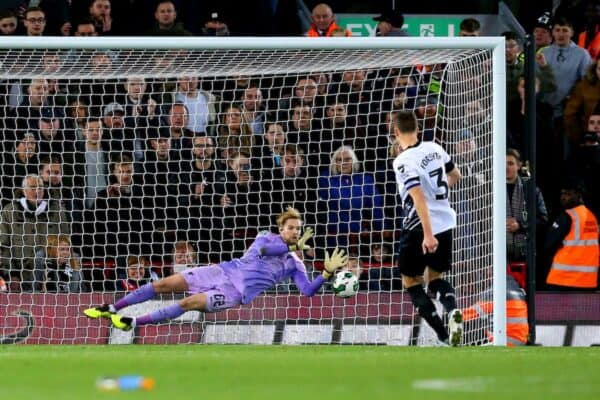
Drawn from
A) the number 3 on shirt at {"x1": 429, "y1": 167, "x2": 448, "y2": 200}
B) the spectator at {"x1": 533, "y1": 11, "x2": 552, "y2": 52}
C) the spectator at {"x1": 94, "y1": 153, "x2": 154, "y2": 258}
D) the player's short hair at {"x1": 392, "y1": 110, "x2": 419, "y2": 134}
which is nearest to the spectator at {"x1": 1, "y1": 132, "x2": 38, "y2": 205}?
the spectator at {"x1": 94, "y1": 153, "x2": 154, "y2": 258}

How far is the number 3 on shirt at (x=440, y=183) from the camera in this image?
38.7ft

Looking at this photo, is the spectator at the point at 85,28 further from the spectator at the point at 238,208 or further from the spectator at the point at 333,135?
the spectator at the point at 333,135

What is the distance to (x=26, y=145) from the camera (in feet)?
44.8

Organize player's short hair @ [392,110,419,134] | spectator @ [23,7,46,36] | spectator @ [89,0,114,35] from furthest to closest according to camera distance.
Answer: spectator @ [89,0,114,35], spectator @ [23,7,46,36], player's short hair @ [392,110,419,134]

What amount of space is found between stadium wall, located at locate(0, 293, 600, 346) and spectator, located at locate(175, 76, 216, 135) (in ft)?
5.99

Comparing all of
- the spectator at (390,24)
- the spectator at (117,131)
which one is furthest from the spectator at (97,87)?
the spectator at (390,24)

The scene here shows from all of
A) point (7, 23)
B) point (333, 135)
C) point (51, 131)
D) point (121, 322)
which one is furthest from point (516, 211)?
point (7, 23)

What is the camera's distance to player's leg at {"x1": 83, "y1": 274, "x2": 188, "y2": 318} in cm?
1233

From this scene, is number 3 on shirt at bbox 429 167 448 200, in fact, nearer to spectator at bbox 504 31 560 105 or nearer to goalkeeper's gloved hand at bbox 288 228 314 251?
goalkeeper's gloved hand at bbox 288 228 314 251

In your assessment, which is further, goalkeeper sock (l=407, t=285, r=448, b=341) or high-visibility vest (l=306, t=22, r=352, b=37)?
high-visibility vest (l=306, t=22, r=352, b=37)

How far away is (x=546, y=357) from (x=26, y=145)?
605 cm

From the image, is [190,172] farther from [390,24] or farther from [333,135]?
[390,24]

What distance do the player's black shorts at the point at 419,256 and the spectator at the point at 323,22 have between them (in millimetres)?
3626

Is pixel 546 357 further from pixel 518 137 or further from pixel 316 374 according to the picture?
pixel 518 137
